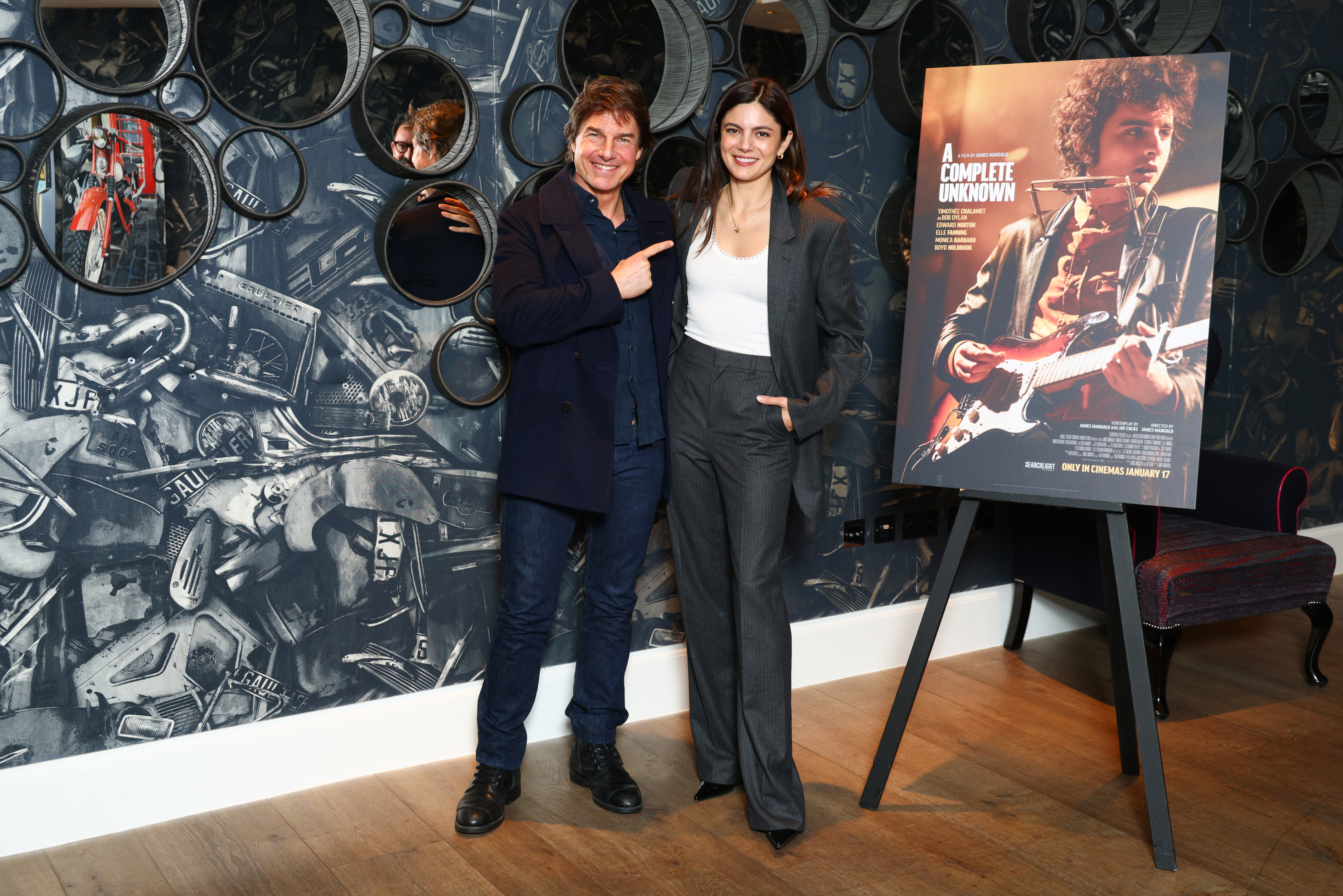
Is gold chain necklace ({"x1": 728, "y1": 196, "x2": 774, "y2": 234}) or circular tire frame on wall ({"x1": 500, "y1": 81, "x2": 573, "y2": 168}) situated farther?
circular tire frame on wall ({"x1": 500, "y1": 81, "x2": 573, "y2": 168})

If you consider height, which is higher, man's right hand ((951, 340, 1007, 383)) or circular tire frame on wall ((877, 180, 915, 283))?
circular tire frame on wall ((877, 180, 915, 283))

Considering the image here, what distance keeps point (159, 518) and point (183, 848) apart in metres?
0.71

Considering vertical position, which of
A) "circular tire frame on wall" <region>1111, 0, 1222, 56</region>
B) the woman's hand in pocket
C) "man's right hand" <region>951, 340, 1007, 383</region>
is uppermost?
"circular tire frame on wall" <region>1111, 0, 1222, 56</region>

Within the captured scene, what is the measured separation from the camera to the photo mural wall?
2.09 metres

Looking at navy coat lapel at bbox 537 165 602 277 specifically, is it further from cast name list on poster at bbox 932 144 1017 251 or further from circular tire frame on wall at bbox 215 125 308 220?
cast name list on poster at bbox 932 144 1017 251

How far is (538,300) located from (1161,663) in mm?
2094

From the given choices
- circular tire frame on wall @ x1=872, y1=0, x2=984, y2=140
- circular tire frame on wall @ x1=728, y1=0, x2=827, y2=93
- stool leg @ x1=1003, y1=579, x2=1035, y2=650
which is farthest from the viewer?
stool leg @ x1=1003, y1=579, x2=1035, y2=650

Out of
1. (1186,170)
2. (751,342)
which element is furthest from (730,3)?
(1186,170)

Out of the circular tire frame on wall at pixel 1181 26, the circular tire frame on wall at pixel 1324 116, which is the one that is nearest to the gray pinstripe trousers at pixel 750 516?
the circular tire frame on wall at pixel 1181 26

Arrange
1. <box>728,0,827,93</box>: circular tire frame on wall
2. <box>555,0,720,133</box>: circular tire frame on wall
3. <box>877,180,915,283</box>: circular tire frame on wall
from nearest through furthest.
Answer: <box>555,0,720,133</box>: circular tire frame on wall
<box>728,0,827,93</box>: circular tire frame on wall
<box>877,180,915,283</box>: circular tire frame on wall

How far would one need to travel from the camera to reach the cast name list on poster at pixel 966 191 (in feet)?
7.57

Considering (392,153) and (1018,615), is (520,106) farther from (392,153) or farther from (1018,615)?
(1018,615)

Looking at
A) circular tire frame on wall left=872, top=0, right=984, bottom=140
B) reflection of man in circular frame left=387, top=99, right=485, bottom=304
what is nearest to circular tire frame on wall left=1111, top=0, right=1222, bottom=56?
circular tire frame on wall left=872, top=0, right=984, bottom=140

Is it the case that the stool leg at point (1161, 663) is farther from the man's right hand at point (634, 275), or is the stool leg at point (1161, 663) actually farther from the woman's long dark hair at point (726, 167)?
the man's right hand at point (634, 275)
